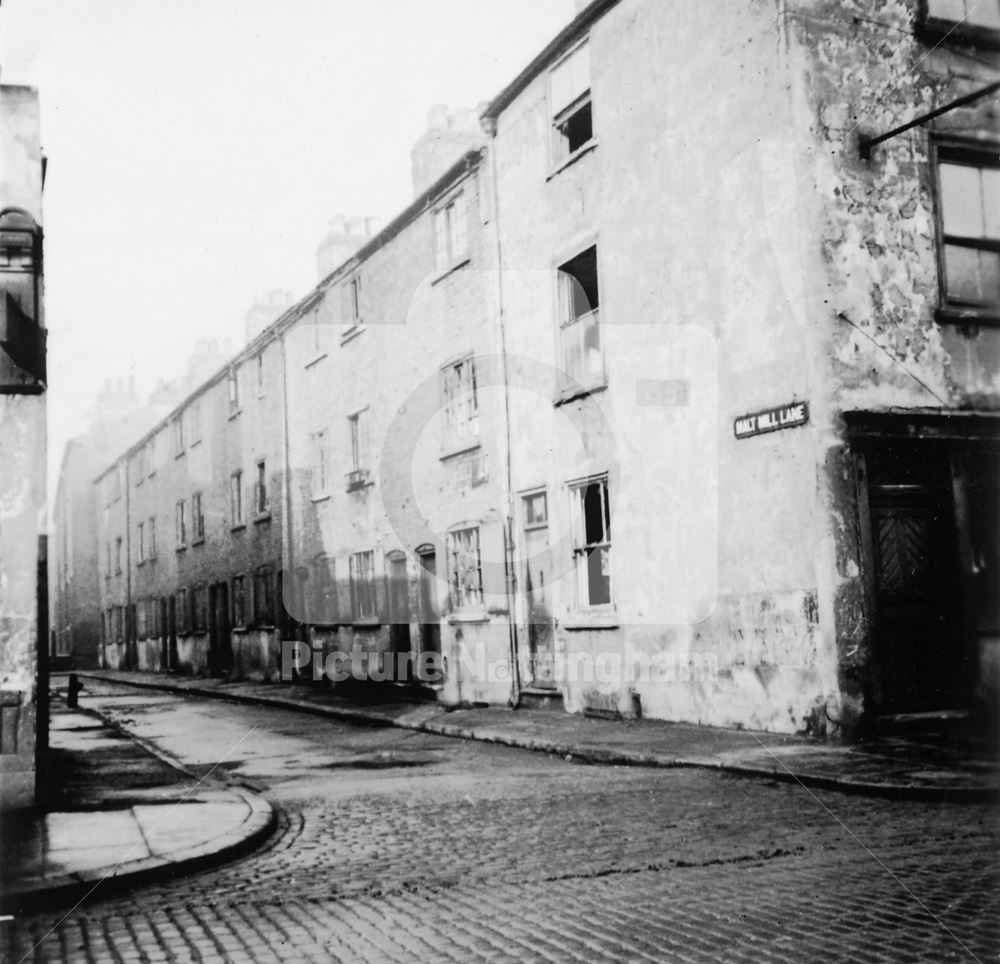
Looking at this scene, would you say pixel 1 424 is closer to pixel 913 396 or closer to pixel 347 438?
pixel 913 396

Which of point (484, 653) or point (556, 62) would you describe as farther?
point (484, 653)

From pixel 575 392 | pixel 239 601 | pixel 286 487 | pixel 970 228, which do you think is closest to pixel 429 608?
pixel 575 392

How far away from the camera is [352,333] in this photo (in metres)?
22.5

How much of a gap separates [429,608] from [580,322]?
6.53 meters

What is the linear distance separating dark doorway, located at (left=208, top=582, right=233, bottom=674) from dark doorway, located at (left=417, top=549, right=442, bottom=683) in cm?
1330

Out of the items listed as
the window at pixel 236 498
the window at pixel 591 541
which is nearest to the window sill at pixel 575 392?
the window at pixel 591 541

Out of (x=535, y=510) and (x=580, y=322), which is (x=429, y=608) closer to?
(x=535, y=510)

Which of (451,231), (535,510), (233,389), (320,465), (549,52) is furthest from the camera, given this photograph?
(233,389)

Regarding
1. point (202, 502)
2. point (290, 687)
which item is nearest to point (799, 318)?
point (290, 687)

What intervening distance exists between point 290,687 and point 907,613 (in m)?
16.2

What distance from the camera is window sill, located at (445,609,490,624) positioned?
17016mm

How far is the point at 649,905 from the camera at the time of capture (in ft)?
16.8

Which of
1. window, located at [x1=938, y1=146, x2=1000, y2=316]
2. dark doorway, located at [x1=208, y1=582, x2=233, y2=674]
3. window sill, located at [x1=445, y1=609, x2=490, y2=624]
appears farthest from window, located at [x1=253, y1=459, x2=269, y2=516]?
window, located at [x1=938, y1=146, x2=1000, y2=316]

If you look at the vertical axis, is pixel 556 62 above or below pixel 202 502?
A: above
